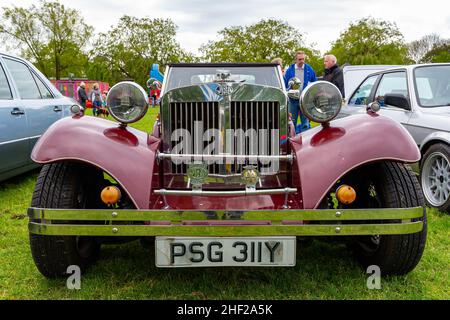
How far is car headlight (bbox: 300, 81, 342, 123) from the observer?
3053mm

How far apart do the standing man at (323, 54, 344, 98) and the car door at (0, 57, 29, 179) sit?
5769 millimetres

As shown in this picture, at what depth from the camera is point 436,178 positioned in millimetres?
4625

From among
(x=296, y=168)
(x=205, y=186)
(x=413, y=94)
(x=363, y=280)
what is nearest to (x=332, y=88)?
(x=296, y=168)

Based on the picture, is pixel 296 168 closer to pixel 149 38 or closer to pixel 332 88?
pixel 332 88

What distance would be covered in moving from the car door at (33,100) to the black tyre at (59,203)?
2.94 metres

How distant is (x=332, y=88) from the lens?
305cm

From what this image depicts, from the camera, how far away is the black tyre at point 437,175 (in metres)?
4.40

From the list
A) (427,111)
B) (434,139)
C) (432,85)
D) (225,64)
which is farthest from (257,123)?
(432,85)

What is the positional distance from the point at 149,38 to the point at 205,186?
44.2m

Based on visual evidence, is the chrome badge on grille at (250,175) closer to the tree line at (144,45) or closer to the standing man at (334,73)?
the standing man at (334,73)

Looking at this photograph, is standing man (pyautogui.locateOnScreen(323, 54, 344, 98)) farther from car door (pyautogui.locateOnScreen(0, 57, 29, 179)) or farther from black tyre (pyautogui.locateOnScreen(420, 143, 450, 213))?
car door (pyautogui.locateOnScreen(0, 57, 29, 179))

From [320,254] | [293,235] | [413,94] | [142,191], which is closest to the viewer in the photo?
[293,235]

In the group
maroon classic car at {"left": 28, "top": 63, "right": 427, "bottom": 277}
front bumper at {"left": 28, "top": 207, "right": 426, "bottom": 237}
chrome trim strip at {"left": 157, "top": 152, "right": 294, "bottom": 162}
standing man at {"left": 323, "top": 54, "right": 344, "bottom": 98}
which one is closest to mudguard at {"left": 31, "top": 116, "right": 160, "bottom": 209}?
maroon classic car at {"left": 28, "top": 63, "right": 427, "bottom": 277}

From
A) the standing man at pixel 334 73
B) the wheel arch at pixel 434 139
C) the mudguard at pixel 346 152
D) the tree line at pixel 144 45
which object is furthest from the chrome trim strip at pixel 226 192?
the tree line at pixel 144 45
